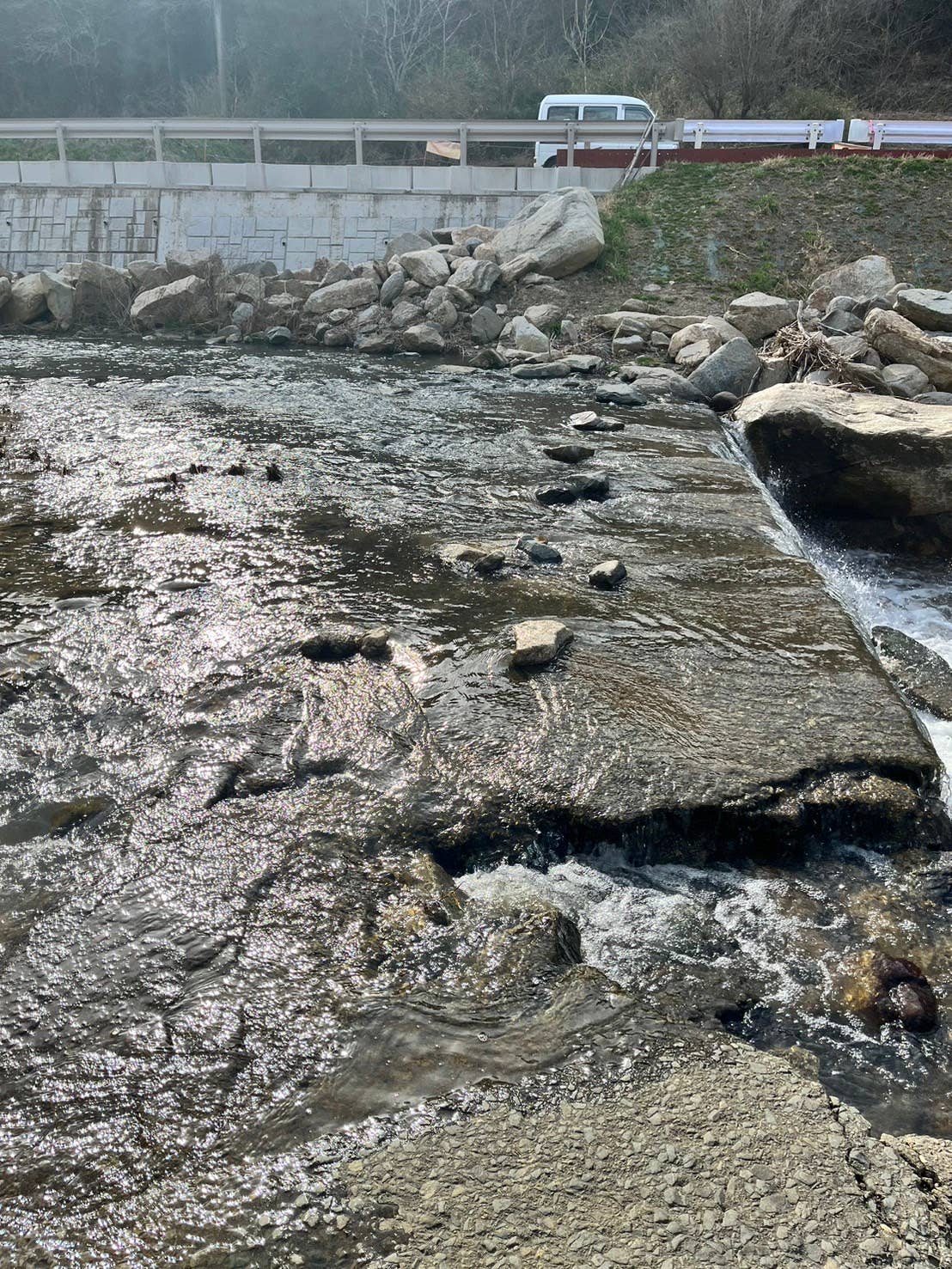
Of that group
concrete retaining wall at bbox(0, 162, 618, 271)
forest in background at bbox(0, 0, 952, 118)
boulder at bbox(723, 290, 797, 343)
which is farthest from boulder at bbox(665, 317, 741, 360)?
forest in background at bbox(0, 0, 952, 118)

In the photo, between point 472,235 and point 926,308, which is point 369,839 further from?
point 472,235

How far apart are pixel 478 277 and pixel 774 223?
604cm

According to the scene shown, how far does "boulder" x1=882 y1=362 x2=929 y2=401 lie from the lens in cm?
1132

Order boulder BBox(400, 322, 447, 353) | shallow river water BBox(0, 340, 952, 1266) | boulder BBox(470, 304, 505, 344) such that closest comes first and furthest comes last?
shallow river water BBox(0, 340, 952, 1266) → boulder BBox(400, 322, 447, 353) → boulder BBox(470, 304, 505, 344)

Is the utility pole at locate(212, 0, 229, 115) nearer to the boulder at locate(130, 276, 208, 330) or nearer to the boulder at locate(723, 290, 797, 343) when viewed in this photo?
the boulder at locate(130, 276, 208, 330)

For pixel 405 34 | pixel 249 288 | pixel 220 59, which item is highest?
pixel 405 34

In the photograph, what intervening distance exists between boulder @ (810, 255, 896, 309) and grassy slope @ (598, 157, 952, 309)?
1490 mm

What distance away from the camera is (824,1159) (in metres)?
2.68

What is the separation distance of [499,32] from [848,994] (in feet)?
137

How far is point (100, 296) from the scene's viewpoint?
58.1ft

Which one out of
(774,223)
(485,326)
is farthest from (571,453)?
(774,223)

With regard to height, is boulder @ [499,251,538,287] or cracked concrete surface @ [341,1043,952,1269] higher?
boulder @ [499,251,538,287]

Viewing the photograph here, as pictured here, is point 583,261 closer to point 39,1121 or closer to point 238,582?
point 238,582

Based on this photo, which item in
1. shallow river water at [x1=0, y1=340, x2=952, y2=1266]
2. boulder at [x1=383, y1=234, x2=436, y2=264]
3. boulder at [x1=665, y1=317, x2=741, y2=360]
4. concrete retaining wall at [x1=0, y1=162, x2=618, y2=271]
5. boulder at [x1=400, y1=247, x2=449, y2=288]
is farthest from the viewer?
concrete retaining wall at [x1=0, y1=162, x2=618, y2=271]
